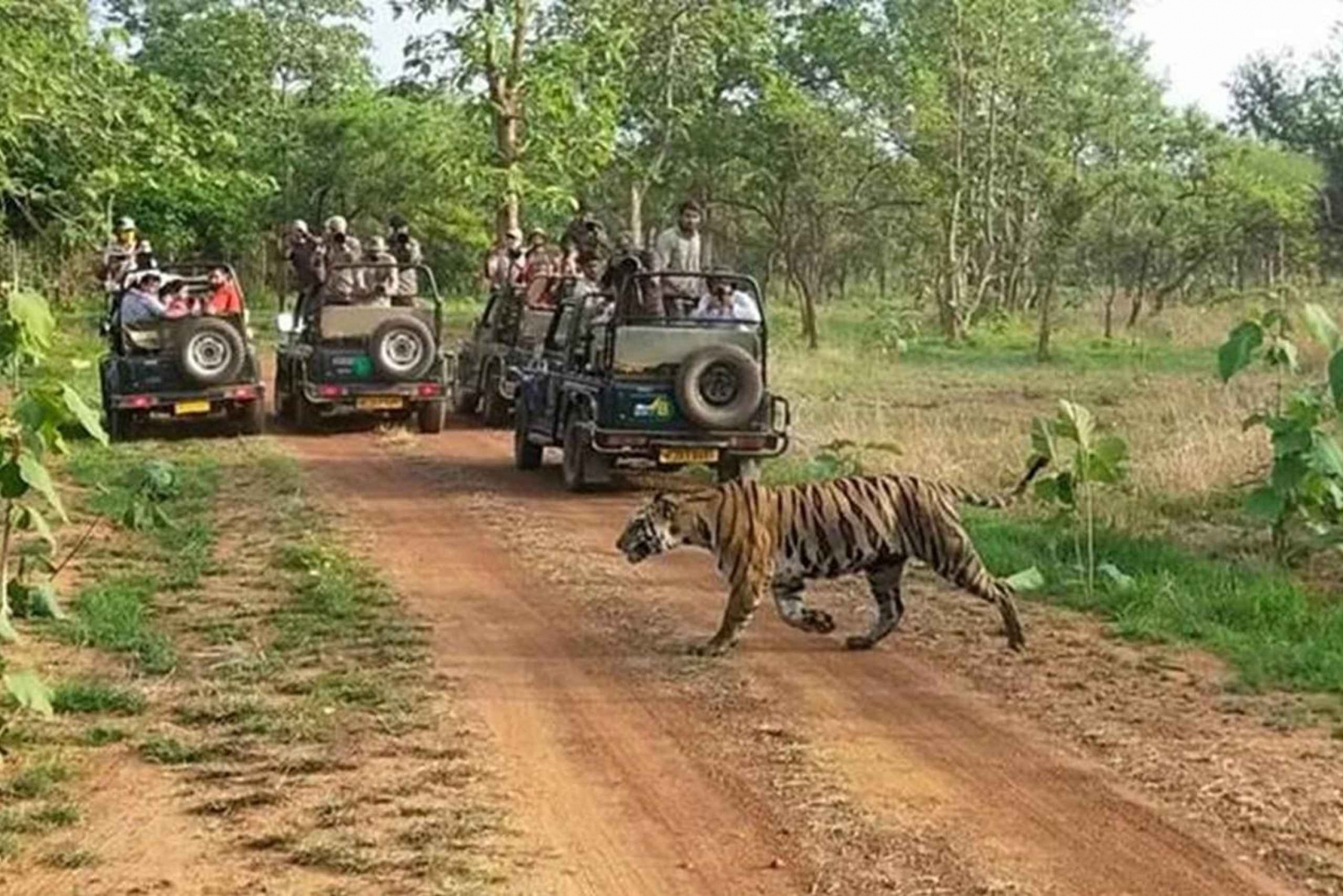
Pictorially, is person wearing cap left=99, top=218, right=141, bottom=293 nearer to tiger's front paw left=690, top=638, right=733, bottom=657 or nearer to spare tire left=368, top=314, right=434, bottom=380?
spare tire left=368, top=314, right=434, bottom=380

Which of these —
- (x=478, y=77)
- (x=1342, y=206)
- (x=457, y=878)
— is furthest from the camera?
(x=1342, y=206)

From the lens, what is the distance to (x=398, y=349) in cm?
1756

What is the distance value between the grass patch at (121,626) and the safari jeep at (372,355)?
7692mm

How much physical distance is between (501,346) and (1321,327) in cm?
1144

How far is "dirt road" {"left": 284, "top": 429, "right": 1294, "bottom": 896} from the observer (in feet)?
18.4

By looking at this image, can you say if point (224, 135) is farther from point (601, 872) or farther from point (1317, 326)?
point (601, 872)

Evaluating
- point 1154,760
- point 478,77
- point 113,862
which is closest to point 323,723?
point 113,862

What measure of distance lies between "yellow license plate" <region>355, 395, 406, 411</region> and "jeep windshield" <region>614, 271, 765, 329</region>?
409cm

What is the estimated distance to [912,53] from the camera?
36281 millimetres

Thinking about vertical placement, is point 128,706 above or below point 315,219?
below

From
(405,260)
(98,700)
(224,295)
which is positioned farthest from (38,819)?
(405,260)

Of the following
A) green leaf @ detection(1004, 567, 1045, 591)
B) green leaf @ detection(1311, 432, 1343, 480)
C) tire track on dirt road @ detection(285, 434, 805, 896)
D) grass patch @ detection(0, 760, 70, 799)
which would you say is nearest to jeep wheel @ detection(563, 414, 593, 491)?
tire track on dirt road @ detection(285, 434, 805, 896)

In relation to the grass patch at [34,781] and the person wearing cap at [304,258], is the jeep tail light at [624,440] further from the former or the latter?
the grass patch at [34,781]

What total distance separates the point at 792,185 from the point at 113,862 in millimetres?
31831
